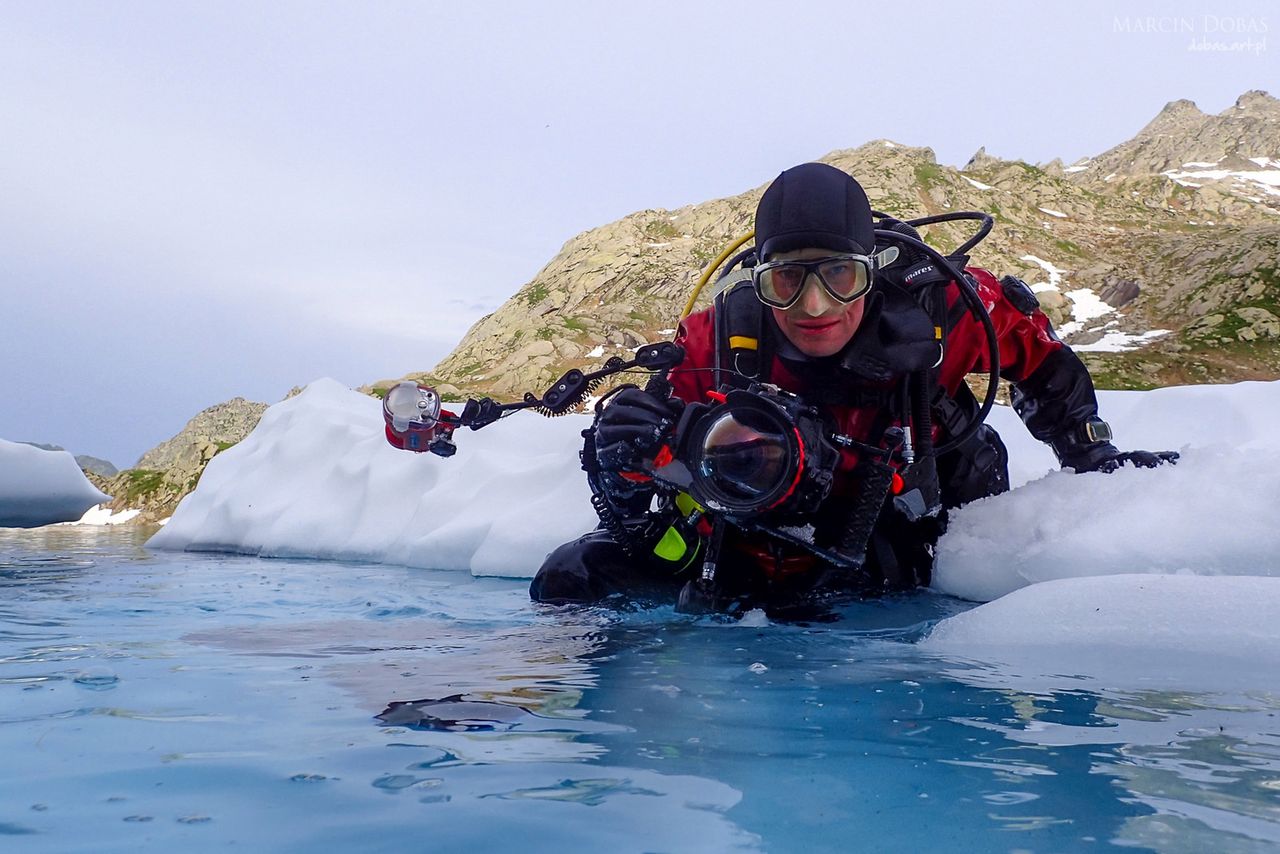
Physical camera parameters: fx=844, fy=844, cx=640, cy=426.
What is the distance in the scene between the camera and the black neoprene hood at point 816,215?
3449 millimetres

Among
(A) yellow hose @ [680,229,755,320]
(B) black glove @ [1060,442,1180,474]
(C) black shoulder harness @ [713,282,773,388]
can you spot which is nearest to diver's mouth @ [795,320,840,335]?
(C) black shoulder harness @ [713,282,773,388]

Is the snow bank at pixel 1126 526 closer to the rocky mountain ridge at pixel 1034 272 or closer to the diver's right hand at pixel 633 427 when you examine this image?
Answer: the diver's right hand at pixel 633 427

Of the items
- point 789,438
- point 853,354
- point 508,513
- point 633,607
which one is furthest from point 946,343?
point 508,513

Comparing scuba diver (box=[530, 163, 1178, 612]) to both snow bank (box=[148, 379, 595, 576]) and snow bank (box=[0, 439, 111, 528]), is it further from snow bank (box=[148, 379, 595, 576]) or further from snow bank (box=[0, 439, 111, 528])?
snow bank (box=[0, 439, 111, 528])

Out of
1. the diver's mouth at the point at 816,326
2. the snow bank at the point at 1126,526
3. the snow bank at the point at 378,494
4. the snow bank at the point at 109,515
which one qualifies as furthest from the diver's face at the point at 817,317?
the snow bank at the point at 109,515

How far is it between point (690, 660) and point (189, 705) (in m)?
1.54

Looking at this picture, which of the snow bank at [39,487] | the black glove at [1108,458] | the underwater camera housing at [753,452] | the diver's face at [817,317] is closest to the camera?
the underwater camera housing at [753,452]

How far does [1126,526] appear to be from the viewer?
3.78 meters

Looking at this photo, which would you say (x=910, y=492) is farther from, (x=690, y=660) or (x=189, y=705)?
(x=189, y=705)

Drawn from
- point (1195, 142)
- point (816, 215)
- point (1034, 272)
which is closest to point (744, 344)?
point (816, 215)

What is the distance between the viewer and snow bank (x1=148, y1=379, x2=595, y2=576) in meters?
7.32

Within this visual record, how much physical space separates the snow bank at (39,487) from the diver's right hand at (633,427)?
19186mm

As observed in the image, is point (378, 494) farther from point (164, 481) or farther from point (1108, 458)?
point (164, 481)

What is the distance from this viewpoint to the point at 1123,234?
294 feet
